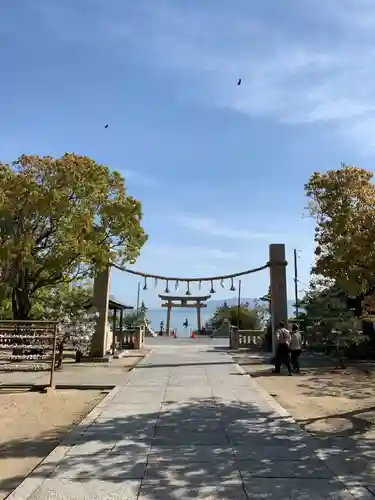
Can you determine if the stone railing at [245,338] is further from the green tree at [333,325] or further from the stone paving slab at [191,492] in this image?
the stone paving slab at [191,492]

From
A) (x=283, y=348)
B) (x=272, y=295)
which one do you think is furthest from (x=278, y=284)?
(x=283, y=348)

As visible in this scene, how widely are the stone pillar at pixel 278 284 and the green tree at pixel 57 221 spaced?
18.9 ft

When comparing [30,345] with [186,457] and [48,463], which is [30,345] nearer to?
[48,463]

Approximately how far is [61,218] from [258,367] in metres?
8.71

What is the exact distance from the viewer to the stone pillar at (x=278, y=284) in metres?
19.1

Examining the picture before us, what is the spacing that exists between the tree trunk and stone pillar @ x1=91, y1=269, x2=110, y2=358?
265cm

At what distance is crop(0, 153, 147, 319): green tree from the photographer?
15359 millimetres

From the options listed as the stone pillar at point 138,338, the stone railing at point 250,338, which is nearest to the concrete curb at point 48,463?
the stone pillar at point 138,338

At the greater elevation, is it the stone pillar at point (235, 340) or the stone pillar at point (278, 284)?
the stone pillar at point (278, 284)

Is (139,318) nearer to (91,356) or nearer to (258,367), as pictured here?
(91,356)

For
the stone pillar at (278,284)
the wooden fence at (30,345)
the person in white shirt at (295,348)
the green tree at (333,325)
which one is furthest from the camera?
the stone pillar at (278,284)

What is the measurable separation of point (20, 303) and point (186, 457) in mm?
13308

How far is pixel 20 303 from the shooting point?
56.6 ft

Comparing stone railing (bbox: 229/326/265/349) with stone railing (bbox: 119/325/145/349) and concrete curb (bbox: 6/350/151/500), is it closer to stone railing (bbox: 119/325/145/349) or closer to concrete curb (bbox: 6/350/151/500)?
stone railing (bbox: 119/325/145/349)
